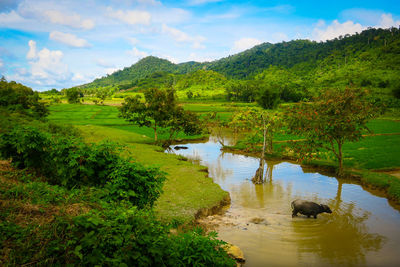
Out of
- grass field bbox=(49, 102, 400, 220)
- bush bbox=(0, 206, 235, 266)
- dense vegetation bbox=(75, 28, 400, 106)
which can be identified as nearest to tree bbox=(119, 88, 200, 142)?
grass field bbox=(49, 102, 400, 220)

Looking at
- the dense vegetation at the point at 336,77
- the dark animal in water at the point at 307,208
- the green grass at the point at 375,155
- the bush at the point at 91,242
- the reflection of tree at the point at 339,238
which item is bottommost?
the reflection of tree at the point at 339,238

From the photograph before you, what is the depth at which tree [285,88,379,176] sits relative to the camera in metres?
18.2

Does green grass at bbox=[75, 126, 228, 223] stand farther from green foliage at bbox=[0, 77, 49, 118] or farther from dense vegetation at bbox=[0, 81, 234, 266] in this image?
green foliage at bbox=[0, 77, 49, 118]

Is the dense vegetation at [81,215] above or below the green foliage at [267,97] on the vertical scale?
below

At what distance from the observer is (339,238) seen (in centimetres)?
1086

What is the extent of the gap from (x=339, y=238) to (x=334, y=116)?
1067cm

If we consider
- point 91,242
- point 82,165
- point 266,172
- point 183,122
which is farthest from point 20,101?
point 91,242

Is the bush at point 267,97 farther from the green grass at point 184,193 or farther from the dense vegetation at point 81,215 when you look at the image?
the dense vegetation at point 81,215

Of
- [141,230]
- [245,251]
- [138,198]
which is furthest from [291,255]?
[141,230]

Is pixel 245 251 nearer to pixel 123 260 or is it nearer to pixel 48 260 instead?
pixel 123 260

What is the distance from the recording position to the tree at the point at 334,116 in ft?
59.6

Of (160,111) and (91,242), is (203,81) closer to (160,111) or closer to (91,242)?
(160,111)

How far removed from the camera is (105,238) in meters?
3.99

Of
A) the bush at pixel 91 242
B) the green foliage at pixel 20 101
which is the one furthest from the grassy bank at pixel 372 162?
the green foliage at pixel 20 101
